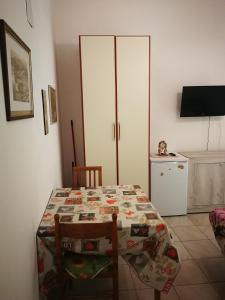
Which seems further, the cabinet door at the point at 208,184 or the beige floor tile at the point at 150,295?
the cabinet door at the point at 208,184

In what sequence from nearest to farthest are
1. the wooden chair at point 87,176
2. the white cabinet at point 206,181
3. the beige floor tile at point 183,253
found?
the beige floor tile at point 183,253 < the wooden chair at point 87,176 < the white cabinet at point 206,181

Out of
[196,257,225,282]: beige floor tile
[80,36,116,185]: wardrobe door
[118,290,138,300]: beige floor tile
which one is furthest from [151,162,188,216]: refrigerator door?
[118,290,138,300]: beige floor tile

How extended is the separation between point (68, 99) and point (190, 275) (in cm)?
267

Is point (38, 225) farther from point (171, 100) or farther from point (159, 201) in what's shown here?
point (171, 100)

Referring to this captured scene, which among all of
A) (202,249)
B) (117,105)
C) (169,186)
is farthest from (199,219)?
(117,105)

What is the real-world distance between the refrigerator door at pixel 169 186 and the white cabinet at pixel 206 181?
0.13m

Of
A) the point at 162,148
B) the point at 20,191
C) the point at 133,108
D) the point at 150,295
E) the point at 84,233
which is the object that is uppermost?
the point at 133,108

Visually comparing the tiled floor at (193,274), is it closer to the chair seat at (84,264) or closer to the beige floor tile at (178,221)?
the beige floor tile at (178,221)

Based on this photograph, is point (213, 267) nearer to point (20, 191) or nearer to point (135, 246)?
point (135, 246)

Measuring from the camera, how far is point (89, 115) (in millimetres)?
3152

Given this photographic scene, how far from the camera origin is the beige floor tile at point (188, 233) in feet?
9.34

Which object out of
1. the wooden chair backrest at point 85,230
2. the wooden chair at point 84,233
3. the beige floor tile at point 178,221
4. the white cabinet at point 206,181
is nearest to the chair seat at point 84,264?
the wooden chair at point 84,233

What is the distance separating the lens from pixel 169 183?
3318 mm

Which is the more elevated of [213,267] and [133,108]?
[133,108]
